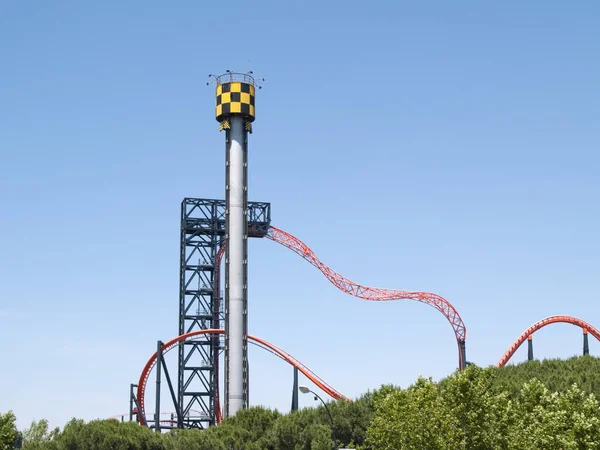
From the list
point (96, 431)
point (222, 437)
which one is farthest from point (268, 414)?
point (96, 431)

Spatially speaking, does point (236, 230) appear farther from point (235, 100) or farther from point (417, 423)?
point (417, 423)

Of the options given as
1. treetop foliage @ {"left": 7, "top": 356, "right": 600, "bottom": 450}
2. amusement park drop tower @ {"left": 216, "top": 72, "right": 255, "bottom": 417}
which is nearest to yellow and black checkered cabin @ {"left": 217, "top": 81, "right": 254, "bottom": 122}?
amusement park drop tower @ {"left": 216, "top": 72, "right": 255, "bottom": 417}

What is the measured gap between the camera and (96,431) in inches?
3258

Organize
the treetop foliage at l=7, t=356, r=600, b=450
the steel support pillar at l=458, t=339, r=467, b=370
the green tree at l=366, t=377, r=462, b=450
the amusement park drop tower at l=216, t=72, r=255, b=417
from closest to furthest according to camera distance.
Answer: the treetop foliage at l=7, t=356, r=600, b=450 < the green tree at l=366, t=377, r=462, b=450 < the amusement park drop tower at l=216, t=72, r=255, b=417 < the steel support pillar at l=458, t=339, r=467, b=370

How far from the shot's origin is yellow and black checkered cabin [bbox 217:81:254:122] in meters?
101

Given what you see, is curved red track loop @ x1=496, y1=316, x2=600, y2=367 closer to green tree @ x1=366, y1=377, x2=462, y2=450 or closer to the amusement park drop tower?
the amusement park drop tower

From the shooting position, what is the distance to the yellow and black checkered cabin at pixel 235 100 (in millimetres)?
100812

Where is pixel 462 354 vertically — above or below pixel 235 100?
below

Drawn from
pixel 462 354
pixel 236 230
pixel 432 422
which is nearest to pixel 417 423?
pixel 432 422

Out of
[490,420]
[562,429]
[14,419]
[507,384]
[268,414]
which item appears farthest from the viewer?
[268,414]

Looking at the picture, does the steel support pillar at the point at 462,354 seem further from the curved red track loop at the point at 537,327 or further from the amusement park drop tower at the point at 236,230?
the amusement park drop tower at the point at 236,230

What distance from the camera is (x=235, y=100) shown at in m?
101

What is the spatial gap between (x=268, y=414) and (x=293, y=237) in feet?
126

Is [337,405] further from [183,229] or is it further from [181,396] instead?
[183,229]
